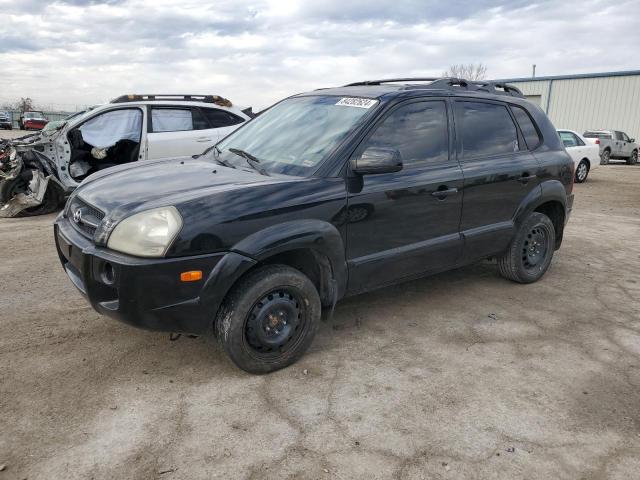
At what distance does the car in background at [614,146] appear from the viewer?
22.1m

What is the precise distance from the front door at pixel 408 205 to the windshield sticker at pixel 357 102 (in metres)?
0.15

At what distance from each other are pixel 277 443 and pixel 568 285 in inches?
142

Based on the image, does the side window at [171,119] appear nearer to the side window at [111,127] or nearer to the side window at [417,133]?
the side window at [111,127]

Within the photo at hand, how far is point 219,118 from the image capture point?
331 inches

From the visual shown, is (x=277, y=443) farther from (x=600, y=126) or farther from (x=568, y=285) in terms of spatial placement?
(x=600, y=126)

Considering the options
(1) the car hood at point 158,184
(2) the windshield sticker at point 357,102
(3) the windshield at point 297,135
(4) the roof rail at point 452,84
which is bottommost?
(1) the car hood at point 158,184

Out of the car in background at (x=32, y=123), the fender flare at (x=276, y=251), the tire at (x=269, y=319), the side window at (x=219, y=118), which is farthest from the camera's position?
the car in background at (x=32, y=123)

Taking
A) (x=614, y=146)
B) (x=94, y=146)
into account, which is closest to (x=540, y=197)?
(x=94, y=146)

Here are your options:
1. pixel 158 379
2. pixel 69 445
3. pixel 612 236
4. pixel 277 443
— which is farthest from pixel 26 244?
pixel 612 236

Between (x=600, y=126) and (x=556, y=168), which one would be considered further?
(x=600, y=126)

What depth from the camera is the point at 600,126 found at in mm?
30109

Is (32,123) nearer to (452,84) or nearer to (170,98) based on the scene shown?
(170,98)

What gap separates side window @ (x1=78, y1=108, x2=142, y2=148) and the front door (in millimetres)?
5294

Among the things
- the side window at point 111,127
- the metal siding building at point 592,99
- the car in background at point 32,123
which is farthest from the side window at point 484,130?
the car in background at point 32,123
